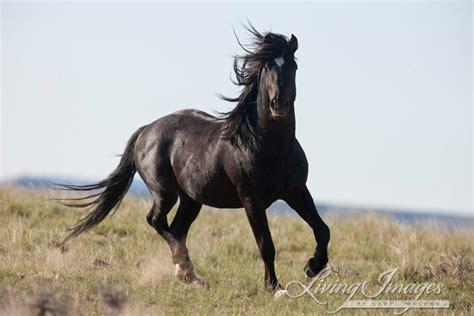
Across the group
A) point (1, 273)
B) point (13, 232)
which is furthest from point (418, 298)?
point (13, 232)

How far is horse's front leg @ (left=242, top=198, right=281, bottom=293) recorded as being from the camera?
28.2ft

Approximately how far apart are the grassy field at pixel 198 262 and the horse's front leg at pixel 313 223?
1.30 ft

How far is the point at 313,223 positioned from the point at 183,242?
220 cm

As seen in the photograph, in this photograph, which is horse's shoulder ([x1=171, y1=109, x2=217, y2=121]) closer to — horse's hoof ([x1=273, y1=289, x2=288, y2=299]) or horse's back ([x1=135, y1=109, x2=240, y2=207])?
horse's back ([x1=135, y1=109, x2=240, y2=207])

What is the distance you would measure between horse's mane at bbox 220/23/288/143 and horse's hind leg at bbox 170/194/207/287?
164 cm

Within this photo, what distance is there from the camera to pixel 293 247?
1276 centimetres

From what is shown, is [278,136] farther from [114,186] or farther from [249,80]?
[114,186]

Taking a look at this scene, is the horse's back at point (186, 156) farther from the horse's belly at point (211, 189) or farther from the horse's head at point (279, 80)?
the horse's head at point (279, 80)

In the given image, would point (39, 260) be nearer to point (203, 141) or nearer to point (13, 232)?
point (13, 232)

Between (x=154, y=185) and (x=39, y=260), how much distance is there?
174cm

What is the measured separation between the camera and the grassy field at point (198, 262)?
7719 mm

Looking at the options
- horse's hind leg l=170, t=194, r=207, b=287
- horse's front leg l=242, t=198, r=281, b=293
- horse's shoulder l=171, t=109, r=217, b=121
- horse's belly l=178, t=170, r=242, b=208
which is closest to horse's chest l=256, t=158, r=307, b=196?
horse's front leg l=242, t=198, r=281, b=293

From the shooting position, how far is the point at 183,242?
10.2m

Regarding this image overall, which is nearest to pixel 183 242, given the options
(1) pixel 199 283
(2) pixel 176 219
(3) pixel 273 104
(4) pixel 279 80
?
(2) pixel 176 219
